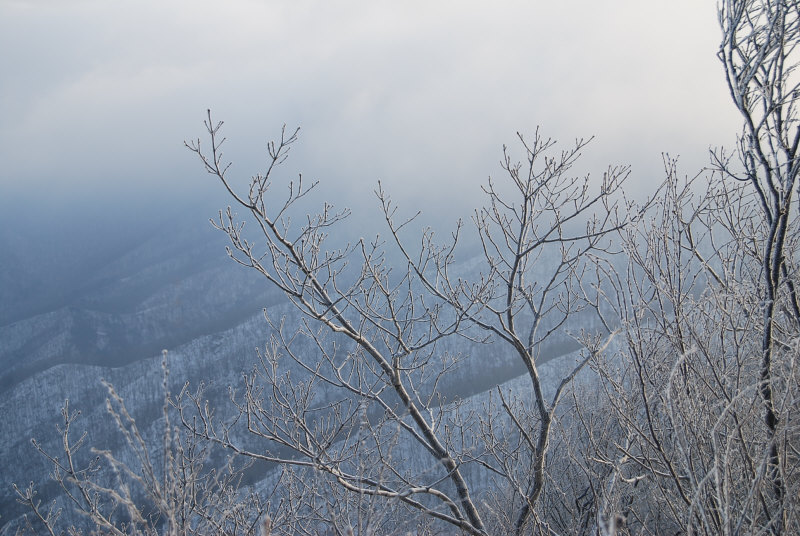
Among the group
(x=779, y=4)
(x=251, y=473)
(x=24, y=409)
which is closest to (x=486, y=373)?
(x=251, y=473)

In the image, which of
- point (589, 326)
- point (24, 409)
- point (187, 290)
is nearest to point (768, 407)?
point (589, 326)

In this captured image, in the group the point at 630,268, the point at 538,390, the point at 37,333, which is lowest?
the point at 538,390

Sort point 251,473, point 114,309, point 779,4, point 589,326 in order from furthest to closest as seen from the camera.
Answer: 1. point 114,309
2. point 589,326
3. point 251,473
4. point 779,4

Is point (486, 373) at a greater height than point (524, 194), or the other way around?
point (524, 194)

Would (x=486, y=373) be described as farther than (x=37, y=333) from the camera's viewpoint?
No

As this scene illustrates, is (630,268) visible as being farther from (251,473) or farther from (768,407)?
(251,473)

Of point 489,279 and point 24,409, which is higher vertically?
point 24,409

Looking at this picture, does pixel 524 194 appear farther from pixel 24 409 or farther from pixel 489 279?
Result: pixel 24 409

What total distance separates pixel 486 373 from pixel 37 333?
4682 centimetres

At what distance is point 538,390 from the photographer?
193 inches

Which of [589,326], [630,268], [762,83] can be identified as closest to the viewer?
[762,83]

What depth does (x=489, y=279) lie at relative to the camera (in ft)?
15.9

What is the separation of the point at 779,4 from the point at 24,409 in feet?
192

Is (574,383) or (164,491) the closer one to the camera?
(164,491)
